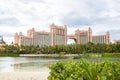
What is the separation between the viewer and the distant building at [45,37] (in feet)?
562

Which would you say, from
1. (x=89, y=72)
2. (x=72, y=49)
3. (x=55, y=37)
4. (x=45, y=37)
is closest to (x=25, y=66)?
(x=89, y=72)

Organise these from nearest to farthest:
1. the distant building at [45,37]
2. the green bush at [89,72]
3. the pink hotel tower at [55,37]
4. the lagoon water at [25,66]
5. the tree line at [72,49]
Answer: the green bush at [89,72], the lagoon water at [25,66], the tree line at [72,49], the distant building at [45,37], the pink hotel tower at [55,37]

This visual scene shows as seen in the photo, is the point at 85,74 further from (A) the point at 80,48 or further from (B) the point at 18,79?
(A) the point at 80,48

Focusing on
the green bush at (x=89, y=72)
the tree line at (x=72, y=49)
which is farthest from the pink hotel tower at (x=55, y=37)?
the green bush at (x=89, y=72)

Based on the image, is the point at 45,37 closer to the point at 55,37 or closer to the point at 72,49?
the point at 55,37

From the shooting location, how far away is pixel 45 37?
593ft

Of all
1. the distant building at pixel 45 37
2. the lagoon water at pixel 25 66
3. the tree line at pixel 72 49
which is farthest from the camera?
the distant building at pixel 45 37

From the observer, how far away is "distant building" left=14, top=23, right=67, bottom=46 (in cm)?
17125

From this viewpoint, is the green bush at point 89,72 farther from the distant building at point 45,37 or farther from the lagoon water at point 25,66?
the distant building at point 45,37

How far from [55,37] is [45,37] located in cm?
711

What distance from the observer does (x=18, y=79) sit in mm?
9945

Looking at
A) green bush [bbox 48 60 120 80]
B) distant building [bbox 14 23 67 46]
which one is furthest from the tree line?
green bush [bbox 48 60 120 80]

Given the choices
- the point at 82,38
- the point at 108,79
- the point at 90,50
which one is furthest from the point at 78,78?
the point at 82,38

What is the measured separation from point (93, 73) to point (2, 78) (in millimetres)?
6773
